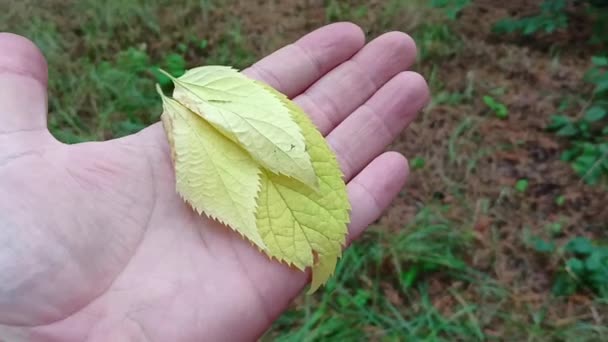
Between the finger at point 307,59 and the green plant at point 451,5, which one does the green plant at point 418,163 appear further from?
the green plant at point 451,5

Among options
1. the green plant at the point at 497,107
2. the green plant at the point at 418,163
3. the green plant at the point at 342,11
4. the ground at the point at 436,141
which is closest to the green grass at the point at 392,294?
the ground at the point at 436,141

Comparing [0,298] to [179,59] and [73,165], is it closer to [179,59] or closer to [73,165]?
[73,165]

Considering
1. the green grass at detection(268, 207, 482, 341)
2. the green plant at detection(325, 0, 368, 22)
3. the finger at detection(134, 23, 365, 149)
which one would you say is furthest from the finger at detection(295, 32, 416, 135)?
the green plant at detection(325, 0, 368, 22)

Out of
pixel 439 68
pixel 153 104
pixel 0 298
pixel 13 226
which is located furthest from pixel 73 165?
pixel 439 68

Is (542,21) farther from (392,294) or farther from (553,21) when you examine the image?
(392,294)

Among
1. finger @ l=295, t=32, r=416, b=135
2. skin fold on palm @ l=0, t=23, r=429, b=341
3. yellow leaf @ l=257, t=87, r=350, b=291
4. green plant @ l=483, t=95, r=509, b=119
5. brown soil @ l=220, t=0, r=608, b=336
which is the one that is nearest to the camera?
skin fold on palm @ l=0, t=23, r=429, b=341

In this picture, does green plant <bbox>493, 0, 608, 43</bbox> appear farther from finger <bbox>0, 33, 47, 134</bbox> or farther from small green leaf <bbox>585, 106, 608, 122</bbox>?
finger <bbox>0, 33, 47, 134</bbox>
